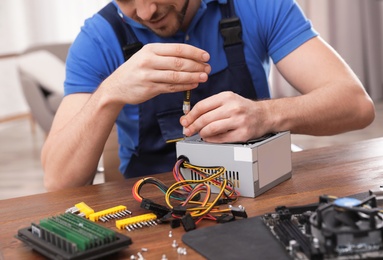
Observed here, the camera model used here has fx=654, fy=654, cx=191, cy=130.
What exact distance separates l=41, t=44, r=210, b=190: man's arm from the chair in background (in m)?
1.82

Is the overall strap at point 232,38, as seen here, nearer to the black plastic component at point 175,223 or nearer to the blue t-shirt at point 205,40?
the blue t-shirt at point 205,40

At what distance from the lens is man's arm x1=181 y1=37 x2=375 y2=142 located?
129 cm

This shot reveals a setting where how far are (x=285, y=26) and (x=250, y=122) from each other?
1.69ft


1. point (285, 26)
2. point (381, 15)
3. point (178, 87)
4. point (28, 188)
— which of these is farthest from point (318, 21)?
point (178, 87)

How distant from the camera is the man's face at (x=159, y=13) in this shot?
60.6 inches

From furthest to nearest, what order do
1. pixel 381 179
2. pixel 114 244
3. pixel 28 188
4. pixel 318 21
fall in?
pixel 318 21 < pixel 28 188 < pixel 381 179 < pixel 114 244

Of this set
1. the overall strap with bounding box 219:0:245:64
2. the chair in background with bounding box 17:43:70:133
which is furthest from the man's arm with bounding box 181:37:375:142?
the chair in background with bounding box 17:43:70:133

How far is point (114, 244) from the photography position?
0.94m

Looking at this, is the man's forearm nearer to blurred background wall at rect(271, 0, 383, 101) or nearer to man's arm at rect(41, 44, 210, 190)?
man's arm at rect(41, 44, 210, 190)

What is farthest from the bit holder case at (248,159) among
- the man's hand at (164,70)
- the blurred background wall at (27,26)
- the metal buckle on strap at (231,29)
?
the blurred background wall at (27,26)

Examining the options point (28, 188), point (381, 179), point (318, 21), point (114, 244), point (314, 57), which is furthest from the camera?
point (318, 21)

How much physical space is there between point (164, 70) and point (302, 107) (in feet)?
1.20

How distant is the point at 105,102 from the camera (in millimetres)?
1475

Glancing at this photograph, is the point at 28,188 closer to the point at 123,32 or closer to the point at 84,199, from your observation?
the point at 123,32
